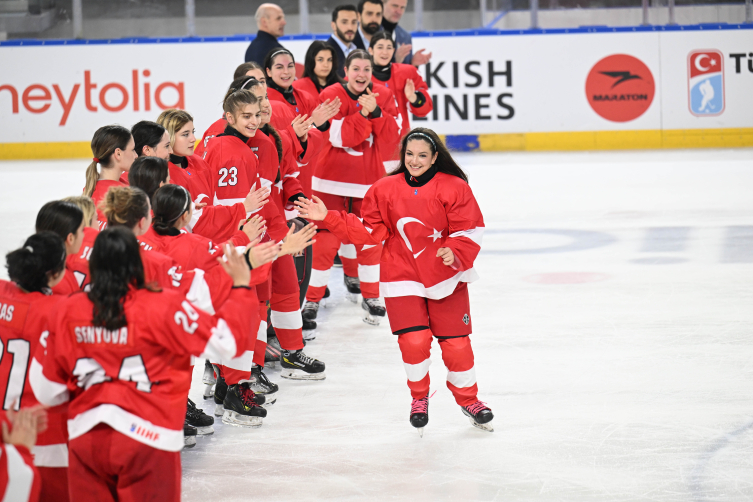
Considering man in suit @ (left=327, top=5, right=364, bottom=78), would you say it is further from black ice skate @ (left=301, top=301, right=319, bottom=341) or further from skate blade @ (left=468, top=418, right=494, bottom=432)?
skate blade @ (left=468, top=418, right=494, bottom=432)

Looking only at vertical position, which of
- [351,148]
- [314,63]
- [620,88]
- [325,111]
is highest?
[620,88]

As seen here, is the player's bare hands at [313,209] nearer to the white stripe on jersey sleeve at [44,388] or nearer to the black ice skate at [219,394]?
the black ice skate at [219,394]

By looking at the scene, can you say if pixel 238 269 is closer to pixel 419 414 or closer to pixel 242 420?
pixel 419 414

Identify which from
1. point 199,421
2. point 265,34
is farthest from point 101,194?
point 265,34

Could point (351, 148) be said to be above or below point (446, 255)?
above

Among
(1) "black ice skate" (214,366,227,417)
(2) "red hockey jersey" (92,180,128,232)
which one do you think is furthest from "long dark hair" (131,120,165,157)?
(1) "black ice skate" (214,366,227,417)

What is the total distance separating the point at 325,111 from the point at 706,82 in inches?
385

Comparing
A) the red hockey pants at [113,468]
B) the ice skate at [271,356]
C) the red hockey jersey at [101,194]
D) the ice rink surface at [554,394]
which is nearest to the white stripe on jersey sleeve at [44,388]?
the red hockey pants at [113,468]

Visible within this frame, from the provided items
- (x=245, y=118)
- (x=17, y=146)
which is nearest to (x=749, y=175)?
(x=245, y=118)

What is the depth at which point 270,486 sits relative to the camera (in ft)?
10.7

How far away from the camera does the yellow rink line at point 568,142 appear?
13.4 meters

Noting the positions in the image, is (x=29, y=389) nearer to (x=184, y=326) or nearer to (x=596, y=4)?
(x=184, y=326)

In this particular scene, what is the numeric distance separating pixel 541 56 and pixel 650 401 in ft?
33.7

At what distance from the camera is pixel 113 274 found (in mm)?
2246
